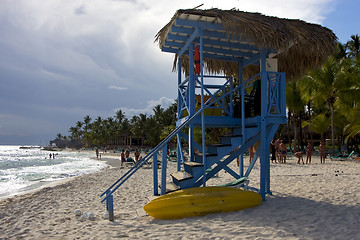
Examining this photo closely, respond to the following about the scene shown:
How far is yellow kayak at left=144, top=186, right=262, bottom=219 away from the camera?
5473 mm

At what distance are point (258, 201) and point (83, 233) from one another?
Answer: 135 inches

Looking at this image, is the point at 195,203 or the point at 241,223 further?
the point at 195,203

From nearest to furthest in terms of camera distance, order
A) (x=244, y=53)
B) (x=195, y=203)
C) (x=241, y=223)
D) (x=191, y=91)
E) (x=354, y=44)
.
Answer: (x=241, y=223) < (x=195, y=203) < (x=191, y=91) < (x=244, y=53) < (x=354, y=44)

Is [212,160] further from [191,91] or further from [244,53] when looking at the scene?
[244,53]

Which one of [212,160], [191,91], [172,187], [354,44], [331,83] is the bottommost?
[172,187]

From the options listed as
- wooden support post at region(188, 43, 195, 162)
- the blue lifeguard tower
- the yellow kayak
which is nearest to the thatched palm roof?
the blue lifeguard tower

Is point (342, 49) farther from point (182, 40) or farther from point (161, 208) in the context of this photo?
point (161, 208)

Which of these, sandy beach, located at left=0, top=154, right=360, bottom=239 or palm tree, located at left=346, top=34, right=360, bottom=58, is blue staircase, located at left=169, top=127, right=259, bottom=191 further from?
palm tree, located at left=346, top=34, right=360, bottom=58

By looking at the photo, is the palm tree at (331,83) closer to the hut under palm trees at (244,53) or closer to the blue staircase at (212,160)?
the hut under palm trees at (244,53)

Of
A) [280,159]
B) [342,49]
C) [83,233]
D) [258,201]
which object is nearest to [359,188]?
[258,201]

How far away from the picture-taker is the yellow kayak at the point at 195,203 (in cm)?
547

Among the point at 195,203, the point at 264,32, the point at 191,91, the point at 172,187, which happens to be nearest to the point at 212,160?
the point at 172,187

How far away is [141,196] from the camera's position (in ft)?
31.3

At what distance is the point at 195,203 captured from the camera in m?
5.50
